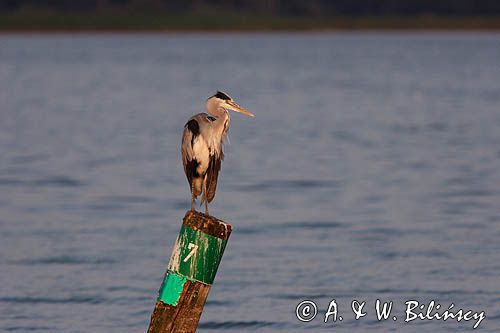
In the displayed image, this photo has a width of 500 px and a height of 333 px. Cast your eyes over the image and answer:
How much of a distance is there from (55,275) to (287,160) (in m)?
13.1

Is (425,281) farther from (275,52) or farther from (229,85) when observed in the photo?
(275,52)

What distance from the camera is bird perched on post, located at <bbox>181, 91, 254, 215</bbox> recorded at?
10.5 metres

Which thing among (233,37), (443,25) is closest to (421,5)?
(443,25)

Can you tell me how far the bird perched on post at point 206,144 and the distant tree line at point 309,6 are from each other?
12999 cm

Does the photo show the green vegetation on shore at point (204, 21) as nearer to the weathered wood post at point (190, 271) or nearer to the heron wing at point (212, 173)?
the heron wing at point (212, 173)

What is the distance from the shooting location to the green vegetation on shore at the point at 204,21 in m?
138

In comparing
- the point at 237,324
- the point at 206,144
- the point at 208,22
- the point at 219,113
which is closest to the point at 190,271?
the point at 206,144

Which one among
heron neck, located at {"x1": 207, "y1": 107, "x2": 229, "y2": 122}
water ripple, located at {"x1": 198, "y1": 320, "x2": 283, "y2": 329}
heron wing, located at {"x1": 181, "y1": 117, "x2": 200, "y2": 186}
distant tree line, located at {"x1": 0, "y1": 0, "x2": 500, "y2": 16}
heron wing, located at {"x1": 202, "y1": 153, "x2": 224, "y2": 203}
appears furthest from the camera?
distant tree line, located at {"x1": 0, "y1": 0, "x2": 500, "y2": 16}

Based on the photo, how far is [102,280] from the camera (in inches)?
599
